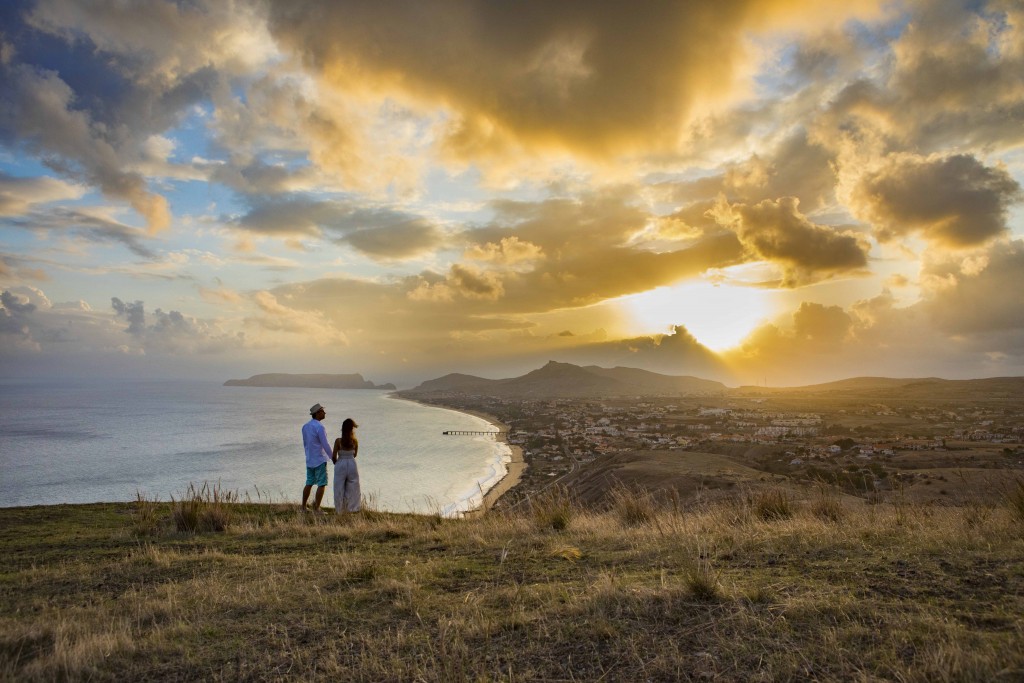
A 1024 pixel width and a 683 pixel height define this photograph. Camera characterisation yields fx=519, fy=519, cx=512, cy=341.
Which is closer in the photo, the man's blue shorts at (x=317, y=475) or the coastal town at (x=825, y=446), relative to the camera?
the man's blue shorts at (x=317, y=475)

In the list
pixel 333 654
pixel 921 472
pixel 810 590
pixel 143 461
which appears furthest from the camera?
pixel 143 461

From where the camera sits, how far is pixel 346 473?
12195 mm

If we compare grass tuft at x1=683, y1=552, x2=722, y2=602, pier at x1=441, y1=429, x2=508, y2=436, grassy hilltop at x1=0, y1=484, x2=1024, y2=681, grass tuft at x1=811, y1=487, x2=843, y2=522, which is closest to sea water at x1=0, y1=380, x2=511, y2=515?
pier at x1=441, y1=429, x2=508, y2=436

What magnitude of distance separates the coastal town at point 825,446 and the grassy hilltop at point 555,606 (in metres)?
4.52

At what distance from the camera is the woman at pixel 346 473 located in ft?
39.2

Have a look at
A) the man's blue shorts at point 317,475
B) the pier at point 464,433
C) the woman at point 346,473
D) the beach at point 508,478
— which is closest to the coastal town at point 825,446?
the beach at point 508,478

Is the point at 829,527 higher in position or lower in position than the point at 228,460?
higher

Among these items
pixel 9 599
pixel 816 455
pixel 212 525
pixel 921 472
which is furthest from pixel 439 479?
pixel 9 599

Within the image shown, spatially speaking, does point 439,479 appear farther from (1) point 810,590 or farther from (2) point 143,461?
(1) point 810,590

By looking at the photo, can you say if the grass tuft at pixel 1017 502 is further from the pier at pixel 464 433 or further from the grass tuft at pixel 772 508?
the pier at pixel 464 433

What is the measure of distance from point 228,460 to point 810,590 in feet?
219

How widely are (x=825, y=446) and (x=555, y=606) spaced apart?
5614 centimetres

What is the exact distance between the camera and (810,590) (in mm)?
4527

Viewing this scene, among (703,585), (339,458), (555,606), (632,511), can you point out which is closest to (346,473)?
(339,458)
